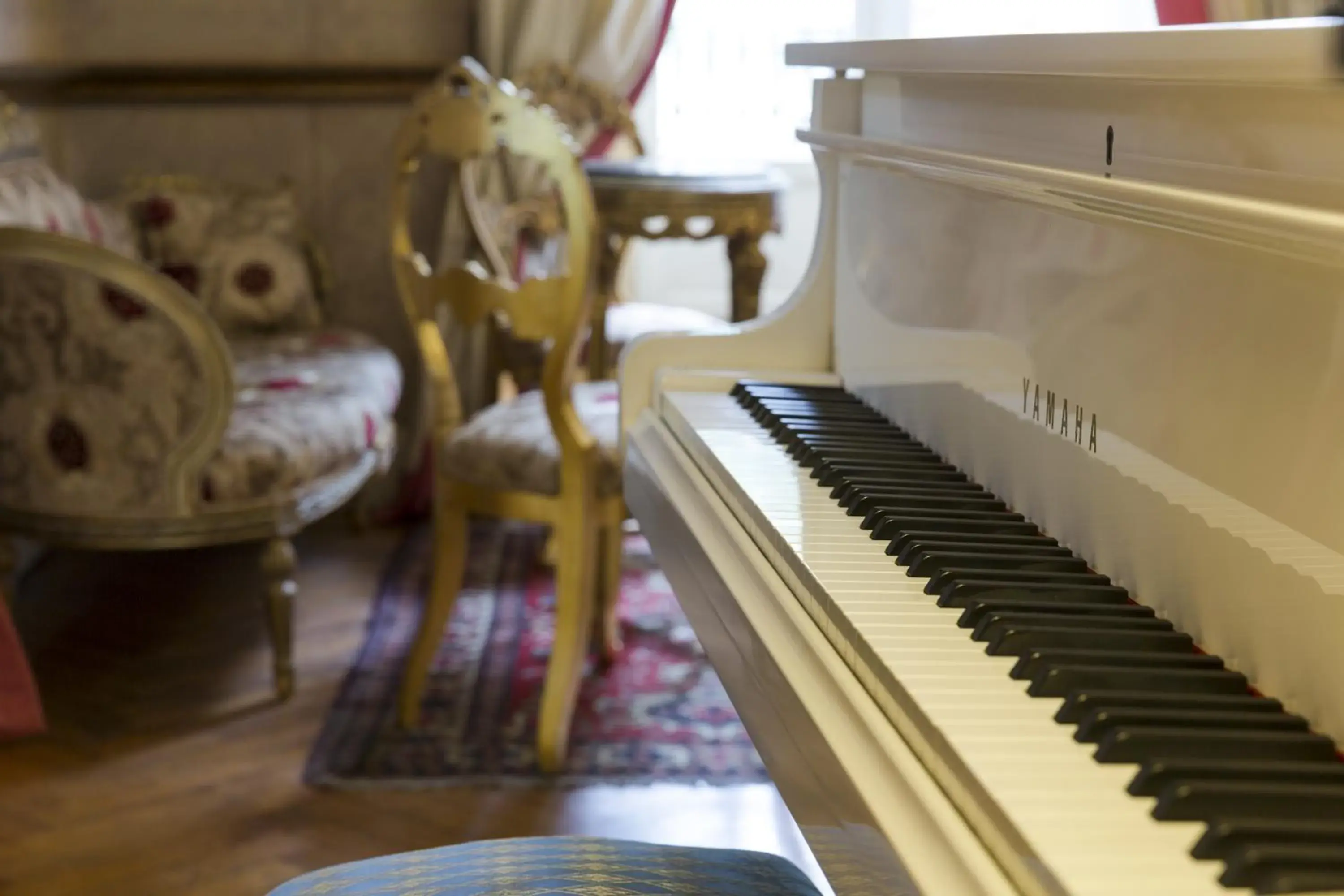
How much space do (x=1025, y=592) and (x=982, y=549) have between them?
0.10 meters

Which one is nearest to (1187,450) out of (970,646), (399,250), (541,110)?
(970,646)

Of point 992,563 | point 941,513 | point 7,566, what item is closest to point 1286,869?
point 992,563

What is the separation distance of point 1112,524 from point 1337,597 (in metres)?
0.26

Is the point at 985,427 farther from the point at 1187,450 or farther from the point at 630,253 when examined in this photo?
the point at 630,253

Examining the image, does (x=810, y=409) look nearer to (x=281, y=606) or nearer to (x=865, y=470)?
(x=865, y=470)

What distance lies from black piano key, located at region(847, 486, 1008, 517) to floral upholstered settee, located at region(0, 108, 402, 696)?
1639 millimetres

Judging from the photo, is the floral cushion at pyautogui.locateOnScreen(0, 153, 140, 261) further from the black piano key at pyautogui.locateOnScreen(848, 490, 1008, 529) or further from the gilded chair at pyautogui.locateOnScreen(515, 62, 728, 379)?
the black piano key at pyautogui.locateOnScreen(848, 490, 1008, 529)

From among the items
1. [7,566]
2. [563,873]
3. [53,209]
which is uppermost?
[53,209]

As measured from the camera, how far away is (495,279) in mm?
2561

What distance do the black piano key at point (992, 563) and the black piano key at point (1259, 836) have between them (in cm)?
39

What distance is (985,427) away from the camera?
50.9 inches

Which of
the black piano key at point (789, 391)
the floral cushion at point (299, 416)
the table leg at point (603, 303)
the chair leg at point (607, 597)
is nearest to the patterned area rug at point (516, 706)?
the chair leg at point (607, 597)

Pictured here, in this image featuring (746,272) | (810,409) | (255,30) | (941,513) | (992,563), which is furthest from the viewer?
(255,30)

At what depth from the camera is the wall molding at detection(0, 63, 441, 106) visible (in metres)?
3.76
